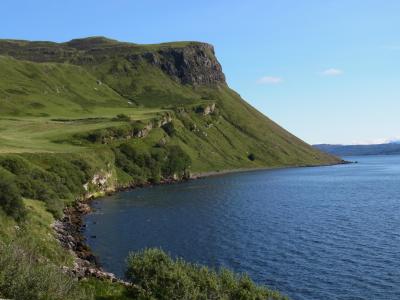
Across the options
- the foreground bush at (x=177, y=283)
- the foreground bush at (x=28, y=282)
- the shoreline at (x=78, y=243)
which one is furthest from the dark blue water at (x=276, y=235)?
the foreground bush at (x=28, y=282)

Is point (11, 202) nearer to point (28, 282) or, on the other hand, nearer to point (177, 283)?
point (177, 283)

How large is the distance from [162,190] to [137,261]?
134 m

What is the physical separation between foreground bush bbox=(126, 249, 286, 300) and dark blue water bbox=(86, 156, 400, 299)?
55.5 feet

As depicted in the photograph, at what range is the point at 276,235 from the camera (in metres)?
95.6

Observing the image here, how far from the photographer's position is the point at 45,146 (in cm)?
16050

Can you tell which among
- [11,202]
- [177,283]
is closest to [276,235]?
[11,202]

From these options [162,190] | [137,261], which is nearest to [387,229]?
[137,261]

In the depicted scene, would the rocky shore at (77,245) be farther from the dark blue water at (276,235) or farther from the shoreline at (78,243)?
the dark blue water at (276,235)

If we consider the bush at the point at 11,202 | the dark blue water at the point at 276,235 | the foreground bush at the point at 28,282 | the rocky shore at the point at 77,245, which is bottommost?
the dark blue water at the point at 276,235

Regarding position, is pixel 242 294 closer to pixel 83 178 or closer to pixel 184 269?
pixel 184 269

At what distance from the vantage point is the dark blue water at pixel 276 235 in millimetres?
66500

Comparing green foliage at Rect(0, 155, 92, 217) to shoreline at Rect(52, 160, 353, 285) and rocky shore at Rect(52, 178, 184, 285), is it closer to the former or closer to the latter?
shoreline at Rect(52, 160, 353, 285)

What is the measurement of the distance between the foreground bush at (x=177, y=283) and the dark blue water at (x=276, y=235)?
16923mm

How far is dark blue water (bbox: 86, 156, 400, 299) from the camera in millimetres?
66500
